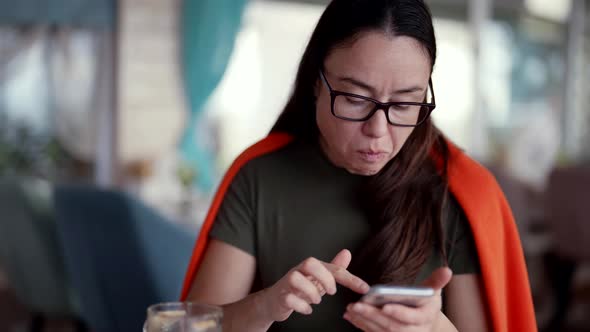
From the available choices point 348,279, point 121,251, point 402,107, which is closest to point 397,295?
point 348,279

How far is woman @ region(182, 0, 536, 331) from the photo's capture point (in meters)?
1.39

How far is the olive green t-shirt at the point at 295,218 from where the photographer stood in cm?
159

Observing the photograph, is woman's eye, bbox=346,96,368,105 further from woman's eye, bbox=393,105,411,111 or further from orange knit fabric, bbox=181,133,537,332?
orange knit fabric, bbox=181,133,537,332

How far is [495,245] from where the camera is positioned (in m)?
1.49

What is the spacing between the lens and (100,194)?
2.99m

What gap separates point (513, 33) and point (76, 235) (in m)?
4.76

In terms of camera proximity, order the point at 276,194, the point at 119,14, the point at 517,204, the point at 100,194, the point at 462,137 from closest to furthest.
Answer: the point at 276,194 < the point at 100,194 < the point at 517,204 < the point at 119,14 < the point at 462,137

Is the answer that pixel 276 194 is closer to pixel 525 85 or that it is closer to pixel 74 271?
pixel 74 271

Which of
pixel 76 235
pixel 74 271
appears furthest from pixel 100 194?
→ pixel 74 271

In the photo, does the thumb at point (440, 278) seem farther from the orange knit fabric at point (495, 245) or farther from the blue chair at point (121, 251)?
the blue chair at point (121, 251)

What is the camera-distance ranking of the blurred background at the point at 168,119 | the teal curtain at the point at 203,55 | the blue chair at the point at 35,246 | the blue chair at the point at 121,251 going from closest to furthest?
the blue chair at the point at 121,251 < the blue chair at the point at 35,246 < the blurred background at the point at 168,119 < the teal curtain at the point at 203,55

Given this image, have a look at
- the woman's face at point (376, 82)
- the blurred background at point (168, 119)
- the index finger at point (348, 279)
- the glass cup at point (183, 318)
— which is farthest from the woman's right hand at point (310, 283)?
the blurred background at point (168, 119)

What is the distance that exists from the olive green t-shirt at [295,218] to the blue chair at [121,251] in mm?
1344

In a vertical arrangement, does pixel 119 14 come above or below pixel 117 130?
above
